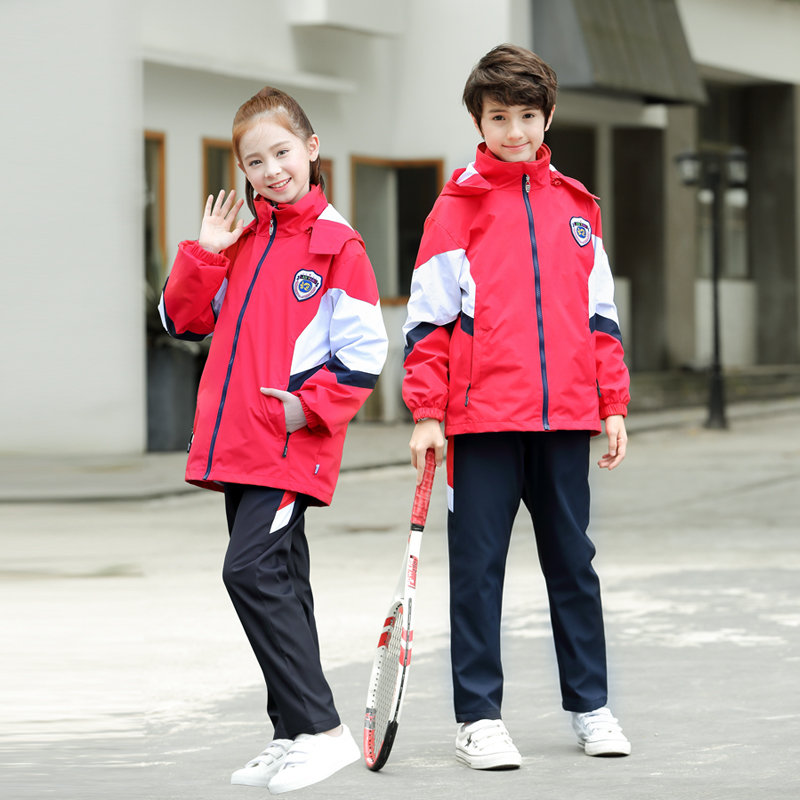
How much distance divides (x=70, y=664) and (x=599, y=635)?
232 centimetres

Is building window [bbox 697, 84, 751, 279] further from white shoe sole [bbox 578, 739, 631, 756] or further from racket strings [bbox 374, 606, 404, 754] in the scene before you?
racket strings [bbox 374, 606, 404, 754]

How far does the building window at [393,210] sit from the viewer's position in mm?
19938

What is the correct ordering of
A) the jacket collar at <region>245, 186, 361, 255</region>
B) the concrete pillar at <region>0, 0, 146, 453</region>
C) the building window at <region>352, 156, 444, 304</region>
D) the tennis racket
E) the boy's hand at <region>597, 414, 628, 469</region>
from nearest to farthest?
the concrete pillar at <region>0, 0, 146, 453</region>, the jacket collar at <region>245, 186, 361, 255</region>, the tennis racket, the boy's hand at <region>597, 414, 628, 469</region>, the building window at <region>352, 156, 444, 304</region>

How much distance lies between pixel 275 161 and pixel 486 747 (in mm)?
1602

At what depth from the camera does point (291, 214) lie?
3.77 m

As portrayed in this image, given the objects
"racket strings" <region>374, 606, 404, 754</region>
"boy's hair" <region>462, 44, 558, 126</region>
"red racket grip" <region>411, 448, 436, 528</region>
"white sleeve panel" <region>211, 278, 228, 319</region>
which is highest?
"boy's hair" <region>462, 44, 558, 126</region>

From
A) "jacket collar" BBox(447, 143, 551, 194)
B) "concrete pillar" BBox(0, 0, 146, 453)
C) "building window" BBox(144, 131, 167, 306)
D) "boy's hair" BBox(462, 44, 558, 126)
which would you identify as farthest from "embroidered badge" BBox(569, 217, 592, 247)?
"building window" BBox(144, 131, 167, 306)

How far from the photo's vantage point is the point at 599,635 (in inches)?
161

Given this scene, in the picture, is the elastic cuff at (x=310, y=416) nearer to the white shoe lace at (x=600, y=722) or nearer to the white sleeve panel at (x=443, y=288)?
the white sleeve panel at (x=443, y=288)

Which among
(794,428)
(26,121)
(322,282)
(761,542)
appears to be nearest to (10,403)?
(26,121)

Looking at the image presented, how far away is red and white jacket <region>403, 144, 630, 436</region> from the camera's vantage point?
3924 millimetres

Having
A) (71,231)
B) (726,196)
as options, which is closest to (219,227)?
(71,231)

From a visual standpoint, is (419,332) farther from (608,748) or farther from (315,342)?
(608,748)

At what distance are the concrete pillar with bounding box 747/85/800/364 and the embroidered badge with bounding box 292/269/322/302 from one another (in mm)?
24883
